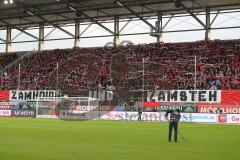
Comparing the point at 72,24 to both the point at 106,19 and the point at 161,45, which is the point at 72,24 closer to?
the point at 106,19

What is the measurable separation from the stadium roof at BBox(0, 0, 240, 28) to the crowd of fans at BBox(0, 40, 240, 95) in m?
4.20

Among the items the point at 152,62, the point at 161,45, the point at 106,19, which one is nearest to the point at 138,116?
the point at 152,62

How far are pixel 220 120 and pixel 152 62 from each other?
14.3m

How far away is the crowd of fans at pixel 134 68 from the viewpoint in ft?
172

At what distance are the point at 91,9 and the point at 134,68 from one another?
984 centimetres

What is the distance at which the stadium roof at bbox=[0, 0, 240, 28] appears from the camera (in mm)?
56781

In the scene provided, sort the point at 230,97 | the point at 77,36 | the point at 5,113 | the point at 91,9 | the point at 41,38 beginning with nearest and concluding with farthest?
the point at 230,97
the point at 5,113
the point at 91,9
the point at 77,36
the point at 41,38

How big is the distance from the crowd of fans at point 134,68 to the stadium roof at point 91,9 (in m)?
4.20

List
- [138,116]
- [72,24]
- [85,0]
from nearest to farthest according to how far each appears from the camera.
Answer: [138,116] → [85,0] → [72,24]

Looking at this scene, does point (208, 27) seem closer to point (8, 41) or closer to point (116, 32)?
point (116, 32)

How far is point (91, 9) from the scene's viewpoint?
60312 mm

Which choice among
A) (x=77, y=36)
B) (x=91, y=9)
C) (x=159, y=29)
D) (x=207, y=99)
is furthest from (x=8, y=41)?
(x=207, y=99)

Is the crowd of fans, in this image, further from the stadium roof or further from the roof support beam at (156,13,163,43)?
the stadium roof

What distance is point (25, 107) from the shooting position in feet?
190
